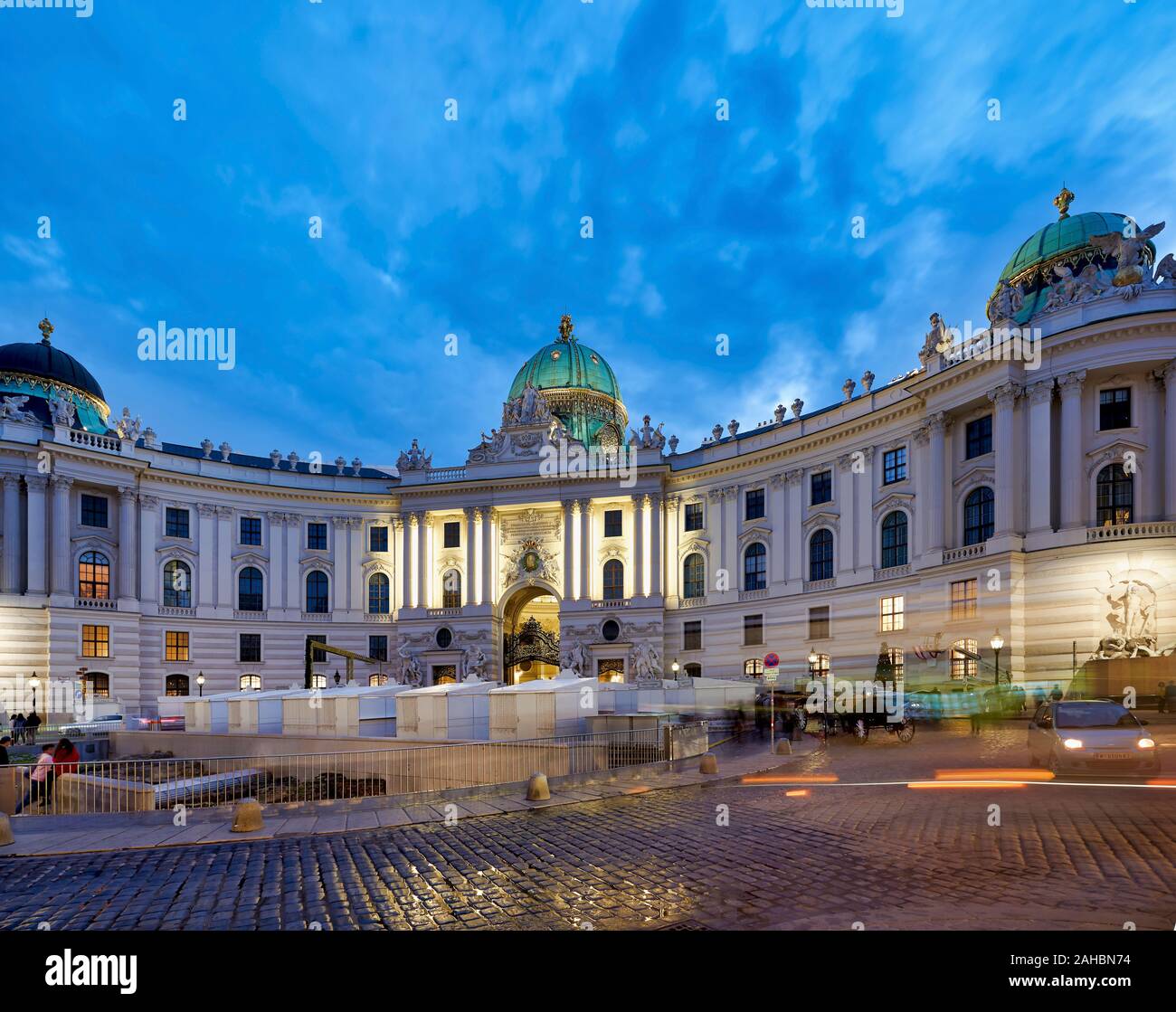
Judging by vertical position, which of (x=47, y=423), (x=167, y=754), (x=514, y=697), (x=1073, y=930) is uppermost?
(x=47, y=423)

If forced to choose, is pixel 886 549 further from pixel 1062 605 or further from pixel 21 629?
pixel 21 629

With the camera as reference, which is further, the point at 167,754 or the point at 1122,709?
the point at 167,754

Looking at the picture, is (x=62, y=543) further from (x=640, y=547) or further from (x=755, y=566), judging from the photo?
(x=755, y=566)

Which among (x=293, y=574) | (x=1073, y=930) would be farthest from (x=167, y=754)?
(x=1073, y=930)

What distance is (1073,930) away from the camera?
611 cm

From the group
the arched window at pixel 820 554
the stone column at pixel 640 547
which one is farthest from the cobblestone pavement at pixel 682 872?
the stone column at pixel 640 547

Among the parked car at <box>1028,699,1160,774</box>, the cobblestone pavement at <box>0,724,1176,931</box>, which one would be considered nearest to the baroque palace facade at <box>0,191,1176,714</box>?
the parked car at <box>1028,699,1160,774</box>

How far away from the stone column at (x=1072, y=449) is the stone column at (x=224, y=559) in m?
53.4

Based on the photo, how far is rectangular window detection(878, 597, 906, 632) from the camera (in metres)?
39.6

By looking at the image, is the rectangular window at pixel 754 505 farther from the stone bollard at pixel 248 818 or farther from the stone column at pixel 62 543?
the stone column at pixel 62 543

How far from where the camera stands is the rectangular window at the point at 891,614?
130ft

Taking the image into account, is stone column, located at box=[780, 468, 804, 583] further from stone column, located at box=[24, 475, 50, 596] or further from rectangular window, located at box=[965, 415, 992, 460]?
stone column, located at box=[24, 475, 50, 596]

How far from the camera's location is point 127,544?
4916 centimetres

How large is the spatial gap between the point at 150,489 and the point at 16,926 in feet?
167
